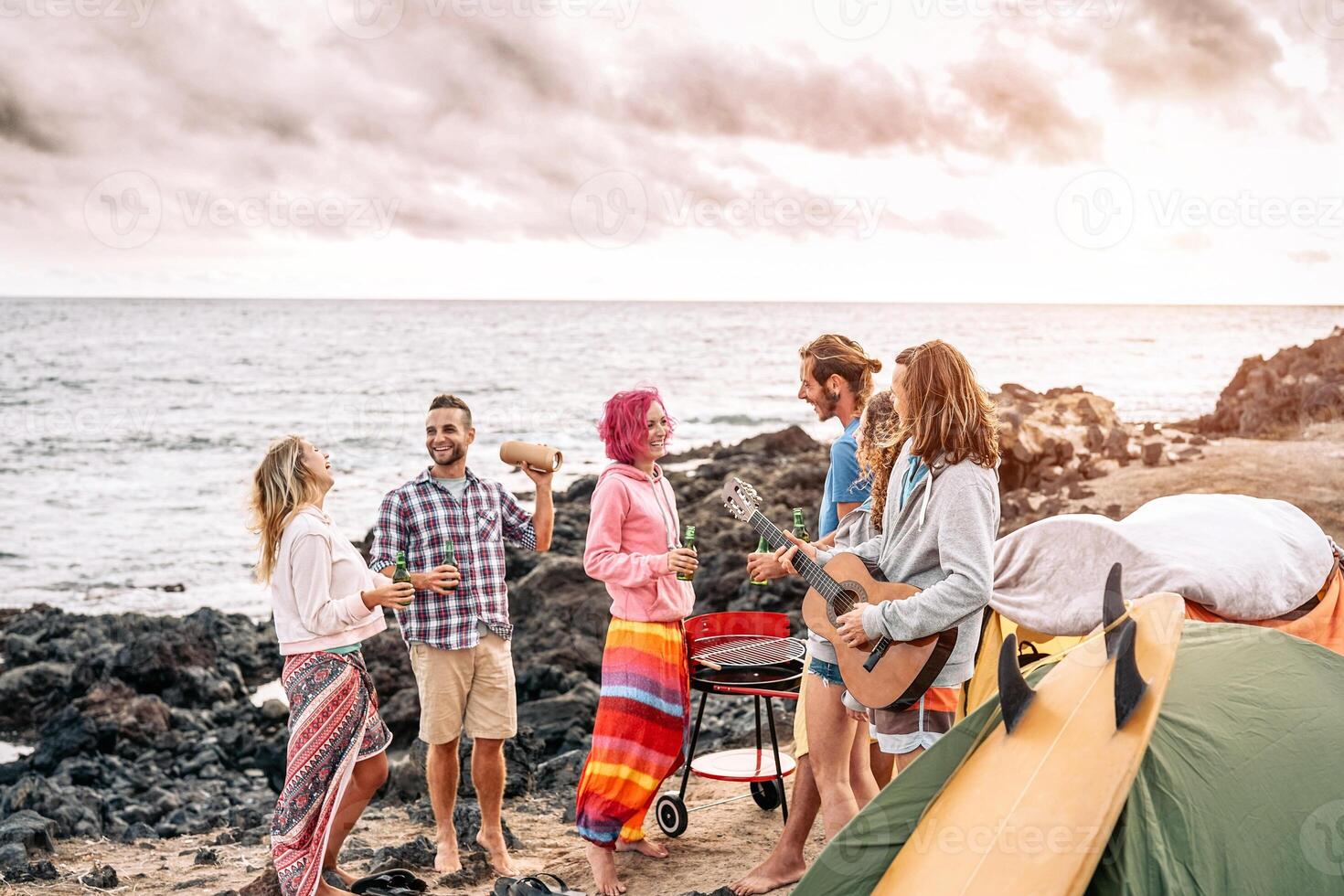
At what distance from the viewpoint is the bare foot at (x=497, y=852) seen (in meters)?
4.92

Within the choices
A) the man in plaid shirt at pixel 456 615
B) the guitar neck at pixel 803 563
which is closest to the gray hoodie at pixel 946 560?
the guitar neck at pixel 803 563

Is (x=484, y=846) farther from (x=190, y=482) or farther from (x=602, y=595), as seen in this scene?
(x=190, y=482)

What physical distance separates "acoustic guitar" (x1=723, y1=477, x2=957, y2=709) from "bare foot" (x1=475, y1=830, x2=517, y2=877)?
6.54 ft

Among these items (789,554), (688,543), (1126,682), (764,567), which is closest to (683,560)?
(688,543)

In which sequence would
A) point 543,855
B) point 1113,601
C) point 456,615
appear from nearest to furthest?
point 1113,601
point 456,615
point 543,855

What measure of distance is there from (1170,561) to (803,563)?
4.32 feet

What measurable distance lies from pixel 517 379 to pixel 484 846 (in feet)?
132

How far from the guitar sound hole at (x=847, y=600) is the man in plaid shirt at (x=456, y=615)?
1.52 metres

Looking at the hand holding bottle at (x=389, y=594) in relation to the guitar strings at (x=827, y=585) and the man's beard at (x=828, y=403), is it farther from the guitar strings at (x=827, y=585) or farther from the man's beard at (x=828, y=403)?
the man's beard at (x=828, y=403)

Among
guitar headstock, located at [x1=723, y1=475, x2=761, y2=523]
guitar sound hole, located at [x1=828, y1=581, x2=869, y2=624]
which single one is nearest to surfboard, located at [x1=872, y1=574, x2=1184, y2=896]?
guitar sound hole, located at [x1=828, y1=581, x2=869, y2=624]

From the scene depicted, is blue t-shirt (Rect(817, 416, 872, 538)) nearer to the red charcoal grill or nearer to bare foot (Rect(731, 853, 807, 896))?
the red charcoal grill

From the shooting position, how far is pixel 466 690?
497 centimetres

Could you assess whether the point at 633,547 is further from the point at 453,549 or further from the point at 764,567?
the point at 453,549

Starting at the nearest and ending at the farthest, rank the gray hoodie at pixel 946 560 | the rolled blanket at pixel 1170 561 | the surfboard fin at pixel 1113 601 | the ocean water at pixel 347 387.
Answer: the surfboard fin at pixel 1113 601 < the gray hoodie at pixel 946 560 < the rolled blanket at pixel 1170 561 < the ocean water at pixel 347 387
